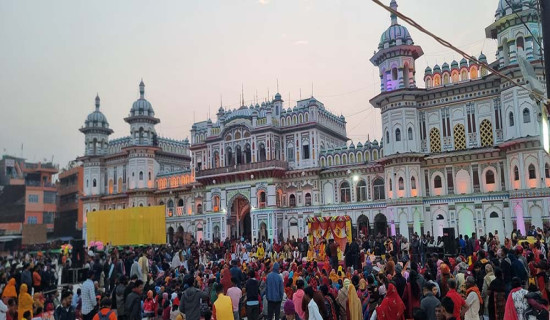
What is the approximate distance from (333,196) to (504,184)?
12.9m

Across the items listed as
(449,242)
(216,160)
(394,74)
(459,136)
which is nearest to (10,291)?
(449,242)

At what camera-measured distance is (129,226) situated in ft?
143

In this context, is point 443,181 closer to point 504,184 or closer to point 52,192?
point 504,184

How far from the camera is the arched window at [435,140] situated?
31906mm

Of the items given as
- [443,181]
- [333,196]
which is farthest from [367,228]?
[443,181]

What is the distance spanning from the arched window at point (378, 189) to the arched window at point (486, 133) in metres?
7.93

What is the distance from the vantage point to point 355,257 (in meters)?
19.0

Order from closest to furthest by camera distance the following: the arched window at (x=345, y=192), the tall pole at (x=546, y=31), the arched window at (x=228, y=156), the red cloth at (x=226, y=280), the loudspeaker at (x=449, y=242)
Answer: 1. the tall pole at (x=546, y=31)
2. the red cloth at (x=226, y=280)
3. the loudspeaker at (x=449, y=242)
4. the arched window at (x=345, y=192)
5. the arched window at (x=228, y=156)

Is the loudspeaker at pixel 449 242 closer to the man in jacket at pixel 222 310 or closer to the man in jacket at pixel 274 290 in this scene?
the man in jacket at pixel 274 290

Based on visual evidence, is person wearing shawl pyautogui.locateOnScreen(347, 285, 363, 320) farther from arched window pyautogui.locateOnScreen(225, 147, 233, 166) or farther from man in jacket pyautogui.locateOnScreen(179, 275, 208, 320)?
arched window pyautogui.locateOnScreen(225, 147, 233, 166)

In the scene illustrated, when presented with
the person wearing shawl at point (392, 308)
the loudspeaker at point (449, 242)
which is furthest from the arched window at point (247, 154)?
the person wearing shawl at point (392, 308)

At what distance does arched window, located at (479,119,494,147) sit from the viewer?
30125 mm

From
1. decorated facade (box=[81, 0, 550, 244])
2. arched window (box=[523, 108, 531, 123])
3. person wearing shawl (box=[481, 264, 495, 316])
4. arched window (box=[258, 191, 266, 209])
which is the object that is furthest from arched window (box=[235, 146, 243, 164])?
person wearing shawl (box=[481, 264, 495, 316])

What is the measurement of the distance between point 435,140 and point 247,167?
15891 mm
